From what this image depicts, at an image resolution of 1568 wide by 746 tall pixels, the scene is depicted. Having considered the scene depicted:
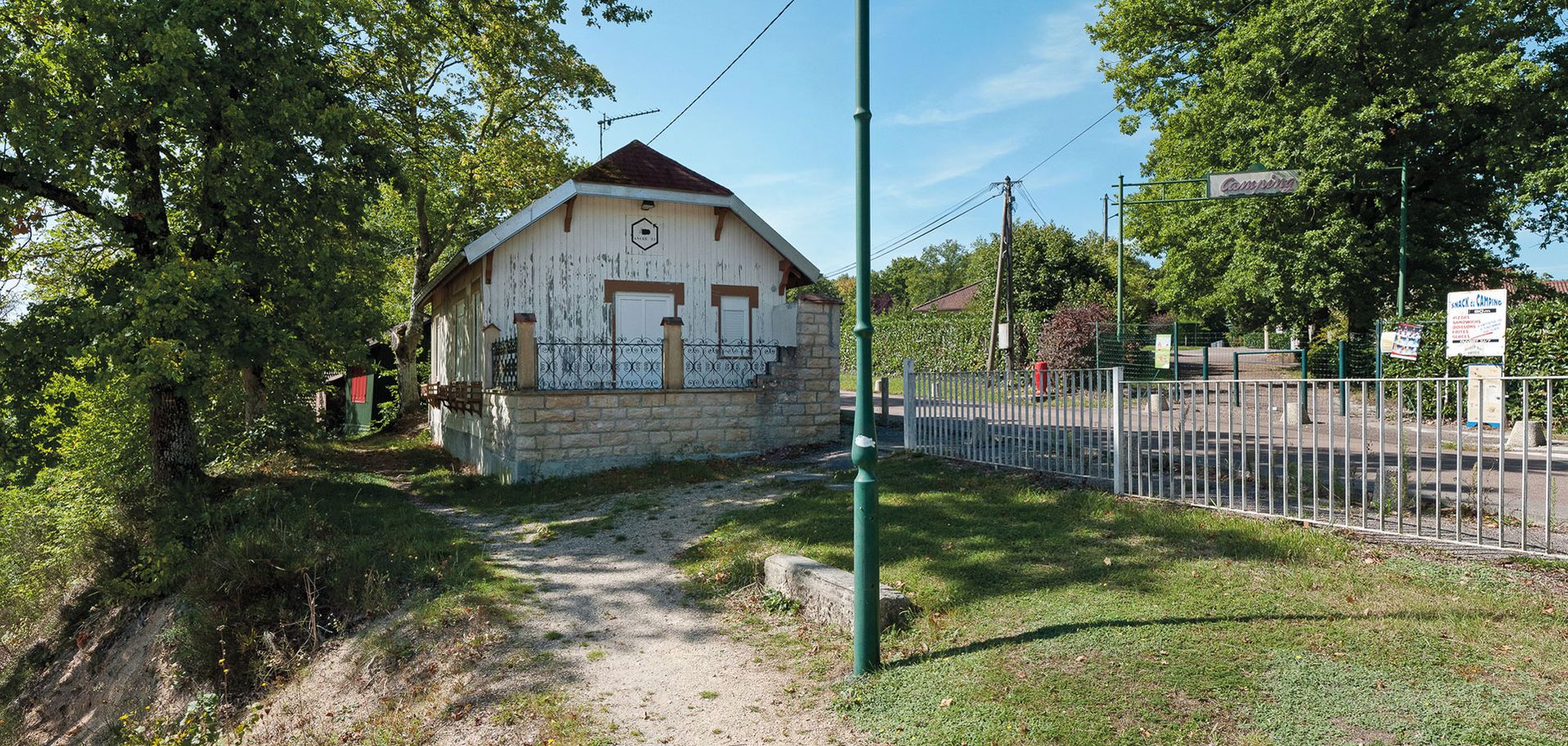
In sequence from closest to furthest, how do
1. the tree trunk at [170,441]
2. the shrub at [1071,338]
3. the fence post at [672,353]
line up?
the tree trunk at [170,441]
the fence post at [672,353]
the shrub at [1071,338]

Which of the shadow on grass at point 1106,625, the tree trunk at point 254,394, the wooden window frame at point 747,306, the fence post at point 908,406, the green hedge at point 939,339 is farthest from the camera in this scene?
the green hedge at point 939,339

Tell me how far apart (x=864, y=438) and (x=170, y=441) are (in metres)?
11.7

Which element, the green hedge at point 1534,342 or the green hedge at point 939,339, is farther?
the green hedge at point 939,339

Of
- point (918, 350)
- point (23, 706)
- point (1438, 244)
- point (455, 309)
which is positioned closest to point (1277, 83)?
point (1438, 244)

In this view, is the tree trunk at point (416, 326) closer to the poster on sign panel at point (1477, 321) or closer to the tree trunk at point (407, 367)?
the tree trunk at point (407, 367)

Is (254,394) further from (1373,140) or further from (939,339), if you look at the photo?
(1373,140)

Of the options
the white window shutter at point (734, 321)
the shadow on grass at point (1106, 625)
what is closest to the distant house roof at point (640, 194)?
the white window shutter at point (734, 321)

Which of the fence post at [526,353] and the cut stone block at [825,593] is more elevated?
the fence post at [526,353]

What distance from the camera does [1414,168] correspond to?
→ 21812 mm

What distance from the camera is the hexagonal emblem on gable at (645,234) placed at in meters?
15.0

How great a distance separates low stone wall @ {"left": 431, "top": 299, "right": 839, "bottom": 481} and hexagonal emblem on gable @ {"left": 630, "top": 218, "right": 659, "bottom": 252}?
309 centimetres

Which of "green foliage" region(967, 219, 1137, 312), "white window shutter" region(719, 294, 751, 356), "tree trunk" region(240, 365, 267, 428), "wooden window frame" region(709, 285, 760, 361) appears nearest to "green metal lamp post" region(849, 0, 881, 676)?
"wooden window frame" region(709, 285, 760, 361)

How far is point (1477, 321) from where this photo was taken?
12.8m

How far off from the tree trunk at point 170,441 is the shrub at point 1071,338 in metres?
21.5
